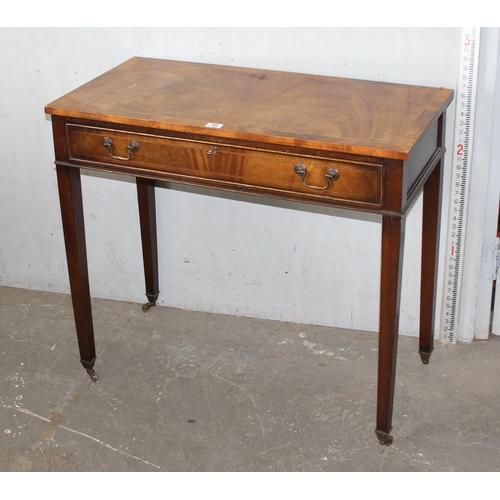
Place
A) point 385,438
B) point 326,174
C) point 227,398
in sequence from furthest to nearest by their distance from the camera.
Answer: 1. point 227,398
2. point 385,438
3. point 326,174

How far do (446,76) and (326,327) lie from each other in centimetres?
114

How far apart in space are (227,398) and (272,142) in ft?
3.46

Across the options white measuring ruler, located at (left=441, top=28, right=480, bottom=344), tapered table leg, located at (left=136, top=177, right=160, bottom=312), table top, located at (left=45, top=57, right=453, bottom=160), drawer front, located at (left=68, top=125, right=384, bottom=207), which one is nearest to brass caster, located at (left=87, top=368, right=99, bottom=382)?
tapered table leg, located at (left=136, top=177, right=160, bottom=312)

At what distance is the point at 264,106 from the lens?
2.60 m

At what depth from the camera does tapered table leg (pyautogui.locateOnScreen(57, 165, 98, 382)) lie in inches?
109

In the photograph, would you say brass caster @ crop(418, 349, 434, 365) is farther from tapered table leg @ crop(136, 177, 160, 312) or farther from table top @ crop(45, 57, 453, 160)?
tapered table leg @ crop(136, 177, 160, 312)

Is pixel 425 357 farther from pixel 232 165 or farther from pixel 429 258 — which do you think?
pixel 232 165

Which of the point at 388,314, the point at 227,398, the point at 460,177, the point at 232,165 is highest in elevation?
the point at 232,165

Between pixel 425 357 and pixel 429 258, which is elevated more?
pixel 429 258

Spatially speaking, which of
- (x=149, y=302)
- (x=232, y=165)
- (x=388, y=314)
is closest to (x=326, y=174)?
(x=232, y=165)

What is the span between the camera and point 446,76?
110 inches

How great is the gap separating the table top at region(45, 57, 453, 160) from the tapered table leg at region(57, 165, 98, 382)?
263 mm

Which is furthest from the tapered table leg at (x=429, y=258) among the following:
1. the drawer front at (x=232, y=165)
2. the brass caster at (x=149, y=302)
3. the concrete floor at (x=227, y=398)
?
the brass caster at (x=149, y=302)

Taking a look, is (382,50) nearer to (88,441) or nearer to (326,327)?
(326,327)
